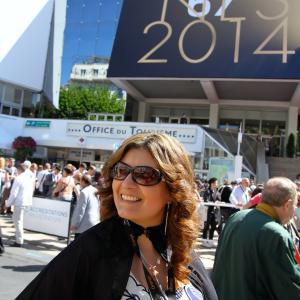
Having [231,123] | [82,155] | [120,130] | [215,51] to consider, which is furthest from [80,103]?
[215,51]

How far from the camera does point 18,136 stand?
29.2m

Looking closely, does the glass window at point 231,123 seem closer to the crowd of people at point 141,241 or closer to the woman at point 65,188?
the woman at point 65,188

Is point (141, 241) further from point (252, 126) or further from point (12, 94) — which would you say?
point (12, 94)

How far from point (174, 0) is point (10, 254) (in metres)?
23.1

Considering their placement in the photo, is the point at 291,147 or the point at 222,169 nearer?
the point at 222,169

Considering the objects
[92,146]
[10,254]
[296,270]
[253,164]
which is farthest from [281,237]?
[92,146]

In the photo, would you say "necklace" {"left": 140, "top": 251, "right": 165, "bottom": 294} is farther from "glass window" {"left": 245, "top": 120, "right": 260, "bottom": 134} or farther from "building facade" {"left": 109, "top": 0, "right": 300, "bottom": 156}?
"glass window" {"left": 245, "top": 120, "right": 260, "bottom": 134}

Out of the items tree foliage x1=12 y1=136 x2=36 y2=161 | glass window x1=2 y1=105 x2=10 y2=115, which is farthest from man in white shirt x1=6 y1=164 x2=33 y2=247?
glass window x1=2 y1=105 x2=10 y2=115

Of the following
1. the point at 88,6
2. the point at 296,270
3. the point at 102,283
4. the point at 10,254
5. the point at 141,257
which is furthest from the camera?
the point at 88,6

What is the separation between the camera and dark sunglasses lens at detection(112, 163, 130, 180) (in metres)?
1.75

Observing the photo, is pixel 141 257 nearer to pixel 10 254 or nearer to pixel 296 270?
pixel 296 270

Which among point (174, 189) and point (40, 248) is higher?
point (174, 189)

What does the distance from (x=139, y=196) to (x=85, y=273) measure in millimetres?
391

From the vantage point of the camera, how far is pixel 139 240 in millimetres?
1723
